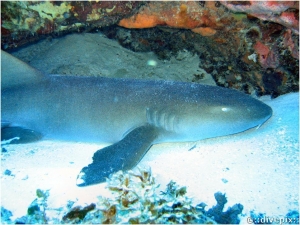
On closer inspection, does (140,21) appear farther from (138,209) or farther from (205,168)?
(138,209)

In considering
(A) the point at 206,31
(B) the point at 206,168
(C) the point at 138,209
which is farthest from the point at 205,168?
(A) the point at 206,31

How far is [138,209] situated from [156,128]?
4.70 ft

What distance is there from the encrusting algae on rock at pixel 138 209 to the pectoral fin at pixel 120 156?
0.36 meters

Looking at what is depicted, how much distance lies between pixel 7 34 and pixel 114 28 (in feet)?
8.52

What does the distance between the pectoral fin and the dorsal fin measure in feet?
4.95

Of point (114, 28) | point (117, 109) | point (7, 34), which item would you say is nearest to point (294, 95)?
point (117, 109)

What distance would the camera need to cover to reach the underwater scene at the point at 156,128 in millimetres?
1933

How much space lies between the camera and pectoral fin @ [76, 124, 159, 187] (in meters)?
2.33

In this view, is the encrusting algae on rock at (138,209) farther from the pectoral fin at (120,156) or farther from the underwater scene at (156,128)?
the pectoral fin at (120,156)

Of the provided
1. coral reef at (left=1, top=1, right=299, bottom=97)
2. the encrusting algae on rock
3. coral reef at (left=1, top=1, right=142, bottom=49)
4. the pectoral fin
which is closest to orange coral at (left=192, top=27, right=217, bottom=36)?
coral reef at (left=1, top=1, right=299, bottom=97)

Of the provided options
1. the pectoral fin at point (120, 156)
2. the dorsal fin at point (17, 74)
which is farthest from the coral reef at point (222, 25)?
the pectoral fin at point (120, 156)

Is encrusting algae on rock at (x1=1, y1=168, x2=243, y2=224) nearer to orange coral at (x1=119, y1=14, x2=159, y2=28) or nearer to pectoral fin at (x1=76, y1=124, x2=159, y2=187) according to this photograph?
pectoral fin at (x1=76, y1=124, x2=159, y2=187)

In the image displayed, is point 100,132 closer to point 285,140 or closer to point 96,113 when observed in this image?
point 96,113

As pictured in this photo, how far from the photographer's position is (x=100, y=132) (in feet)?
10.6
